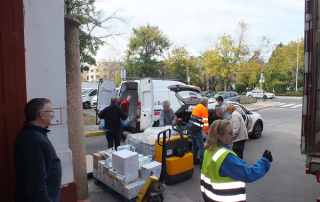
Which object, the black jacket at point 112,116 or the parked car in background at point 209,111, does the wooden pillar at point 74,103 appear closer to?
the black jacket at point 112,116

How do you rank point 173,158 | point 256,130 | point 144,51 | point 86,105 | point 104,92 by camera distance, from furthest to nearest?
point 144,51 < point 86,105 < point 256,130 < point 104,92 < point 173,158

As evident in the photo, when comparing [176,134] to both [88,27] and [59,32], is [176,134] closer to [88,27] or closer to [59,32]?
[59,32]

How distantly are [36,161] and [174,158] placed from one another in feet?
10.6

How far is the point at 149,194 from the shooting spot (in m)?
3.89

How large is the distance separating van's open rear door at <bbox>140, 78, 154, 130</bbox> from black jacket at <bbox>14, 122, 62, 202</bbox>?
5.39 m

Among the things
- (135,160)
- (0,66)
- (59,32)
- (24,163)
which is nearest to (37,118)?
(24,163)

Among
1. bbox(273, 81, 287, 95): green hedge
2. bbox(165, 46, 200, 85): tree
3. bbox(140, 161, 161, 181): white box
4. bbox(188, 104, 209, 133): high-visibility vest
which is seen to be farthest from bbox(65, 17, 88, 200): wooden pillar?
bbox(273, 81, 287, 95): green hedge

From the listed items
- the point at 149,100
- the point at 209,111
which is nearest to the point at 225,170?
the point at 209,111

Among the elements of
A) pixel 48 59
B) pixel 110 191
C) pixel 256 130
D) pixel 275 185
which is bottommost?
pixel 275 185

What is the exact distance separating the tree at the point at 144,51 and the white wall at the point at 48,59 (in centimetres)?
2391

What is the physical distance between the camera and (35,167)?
1.84m

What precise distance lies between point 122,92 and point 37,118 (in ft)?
22.3

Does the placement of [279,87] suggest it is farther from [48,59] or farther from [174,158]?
[48,59]

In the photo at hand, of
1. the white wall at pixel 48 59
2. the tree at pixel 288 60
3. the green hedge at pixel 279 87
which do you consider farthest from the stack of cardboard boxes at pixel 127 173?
the tree at pixel 288 60
